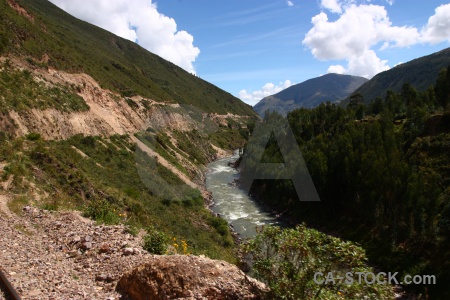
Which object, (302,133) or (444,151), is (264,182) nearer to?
(302,133)

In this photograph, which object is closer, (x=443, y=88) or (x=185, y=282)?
(x=185, y=282)

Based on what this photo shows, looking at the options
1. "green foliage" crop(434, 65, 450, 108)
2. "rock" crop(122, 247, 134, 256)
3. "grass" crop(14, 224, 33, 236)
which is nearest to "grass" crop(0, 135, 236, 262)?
"grass" crop(14, 224, 33, 236)

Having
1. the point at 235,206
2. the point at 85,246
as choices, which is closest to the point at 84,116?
the point at 235,206

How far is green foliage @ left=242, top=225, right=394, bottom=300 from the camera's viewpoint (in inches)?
273

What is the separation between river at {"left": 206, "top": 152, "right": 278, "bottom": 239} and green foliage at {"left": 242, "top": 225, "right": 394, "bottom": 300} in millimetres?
23519

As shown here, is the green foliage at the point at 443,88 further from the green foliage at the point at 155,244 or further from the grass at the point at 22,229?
the grass at the point at 22,229

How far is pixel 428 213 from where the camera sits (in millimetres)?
29453

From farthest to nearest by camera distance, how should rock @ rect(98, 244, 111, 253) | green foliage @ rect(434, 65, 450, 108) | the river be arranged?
green foliage @ rect(434, 65, 450, 108)
the river
rock @ rect(98, 244, 111, 253)

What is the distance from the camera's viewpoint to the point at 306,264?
741 cm

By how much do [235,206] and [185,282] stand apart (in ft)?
129

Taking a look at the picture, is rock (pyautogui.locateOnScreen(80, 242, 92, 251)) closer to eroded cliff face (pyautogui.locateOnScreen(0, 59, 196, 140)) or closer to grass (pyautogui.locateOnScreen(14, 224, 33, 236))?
grass (pyautogui.locateOnScreen(14, 224, 33, 236))

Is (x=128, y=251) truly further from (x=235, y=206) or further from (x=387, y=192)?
(x=235, y=206)

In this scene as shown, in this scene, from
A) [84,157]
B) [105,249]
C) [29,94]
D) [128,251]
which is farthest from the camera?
[84,157]

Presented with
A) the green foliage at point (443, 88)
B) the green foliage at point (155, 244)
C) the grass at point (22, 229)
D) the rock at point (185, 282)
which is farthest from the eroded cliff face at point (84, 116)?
the green foliage at point (443, 88)
